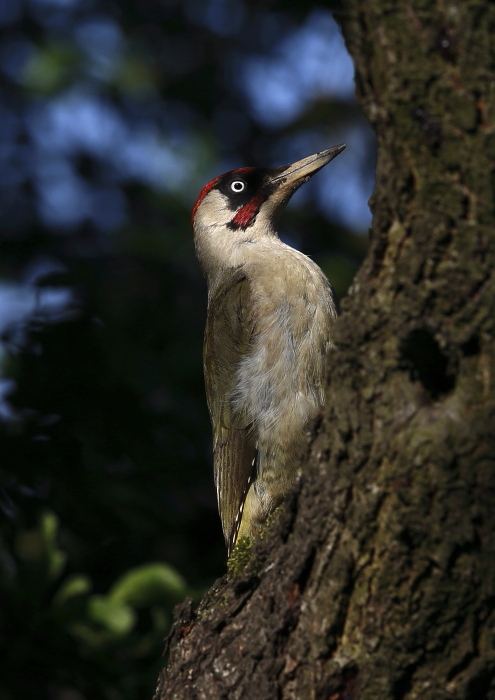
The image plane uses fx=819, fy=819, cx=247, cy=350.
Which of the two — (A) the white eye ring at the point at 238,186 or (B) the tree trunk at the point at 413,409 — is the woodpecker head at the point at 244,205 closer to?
(A) the white eye ring at the point at 238,186

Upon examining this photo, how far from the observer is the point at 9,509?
13.2 feet

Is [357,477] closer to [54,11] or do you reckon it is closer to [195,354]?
[195,354]

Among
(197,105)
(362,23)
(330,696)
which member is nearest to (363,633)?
(330,696)

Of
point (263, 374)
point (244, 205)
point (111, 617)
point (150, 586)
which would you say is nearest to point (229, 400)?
point (263, 374)

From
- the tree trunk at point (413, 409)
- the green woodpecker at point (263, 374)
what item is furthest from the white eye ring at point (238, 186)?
the tree trunk at point (413, 409)

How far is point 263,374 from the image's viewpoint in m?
3.85

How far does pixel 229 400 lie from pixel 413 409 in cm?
221

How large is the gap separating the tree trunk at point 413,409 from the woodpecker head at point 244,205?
9.00ft

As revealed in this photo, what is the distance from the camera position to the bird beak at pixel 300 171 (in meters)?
4.55

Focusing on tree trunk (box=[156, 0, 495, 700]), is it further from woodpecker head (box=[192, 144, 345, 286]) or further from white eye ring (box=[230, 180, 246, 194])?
white eye ring (box=[230, 180, 246, 194])

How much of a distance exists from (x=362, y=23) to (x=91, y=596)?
3.08 m

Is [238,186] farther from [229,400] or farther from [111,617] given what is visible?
[111,617]

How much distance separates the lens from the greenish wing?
3.88m

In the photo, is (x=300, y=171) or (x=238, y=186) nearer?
→ (x=300, y=171)
